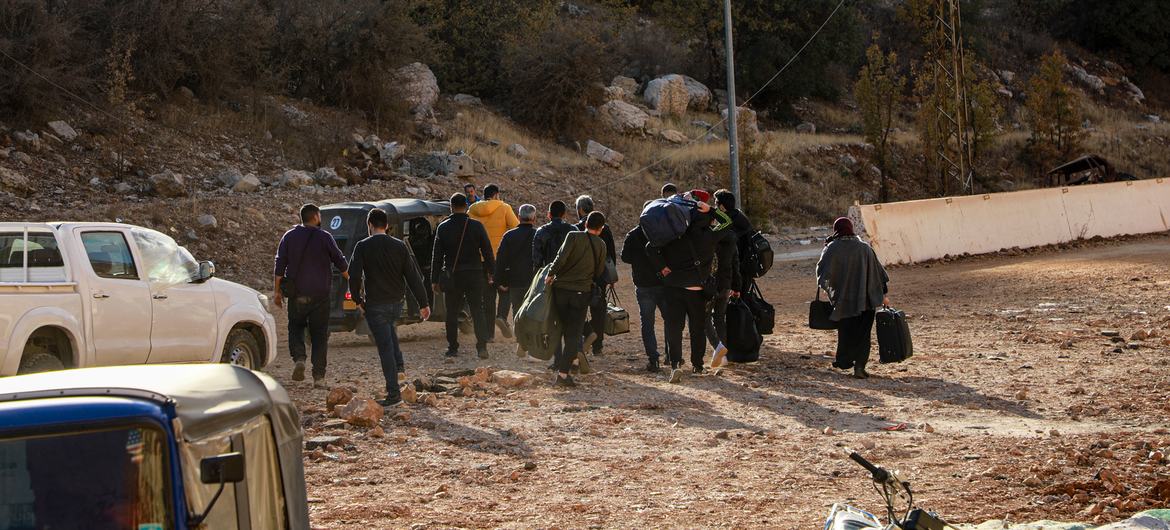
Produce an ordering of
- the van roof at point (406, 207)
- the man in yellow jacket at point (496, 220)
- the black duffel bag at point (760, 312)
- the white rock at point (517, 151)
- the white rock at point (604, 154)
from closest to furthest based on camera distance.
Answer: the black duffel bag at point (760, 312) → the man in yellow jacket at point (496, 220) → the van roof at point (406, 207) → the white rock at point (517, 151) → the white rock at point (604, 154)

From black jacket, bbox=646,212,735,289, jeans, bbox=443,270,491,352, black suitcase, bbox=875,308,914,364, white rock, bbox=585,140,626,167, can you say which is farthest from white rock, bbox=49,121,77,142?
black suitcase, bbox=875,308,914,364

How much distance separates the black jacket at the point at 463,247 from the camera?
14.2 m

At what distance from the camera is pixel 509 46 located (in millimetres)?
46500

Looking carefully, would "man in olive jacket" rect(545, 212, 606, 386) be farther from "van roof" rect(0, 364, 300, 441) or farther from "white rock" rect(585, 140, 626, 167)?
"white rock" rect(585, 140, 626, 167)

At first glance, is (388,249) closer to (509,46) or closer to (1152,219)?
(1152,219)

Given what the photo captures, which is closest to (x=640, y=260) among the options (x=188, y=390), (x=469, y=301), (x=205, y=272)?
(x=469, y=301)

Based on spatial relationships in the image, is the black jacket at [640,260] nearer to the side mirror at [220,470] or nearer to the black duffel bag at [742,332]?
the black duffel bag at [742,332]

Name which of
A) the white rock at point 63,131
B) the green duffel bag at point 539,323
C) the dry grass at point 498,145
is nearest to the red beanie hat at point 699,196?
the green duffel bag at point 539,323

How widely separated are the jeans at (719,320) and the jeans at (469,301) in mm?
2641

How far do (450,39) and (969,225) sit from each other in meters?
27.7

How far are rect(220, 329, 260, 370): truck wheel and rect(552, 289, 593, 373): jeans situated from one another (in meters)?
3.02

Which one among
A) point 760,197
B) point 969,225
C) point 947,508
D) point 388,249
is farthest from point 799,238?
point 947,508

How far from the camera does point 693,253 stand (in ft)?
40.4

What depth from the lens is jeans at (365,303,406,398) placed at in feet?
37.2
